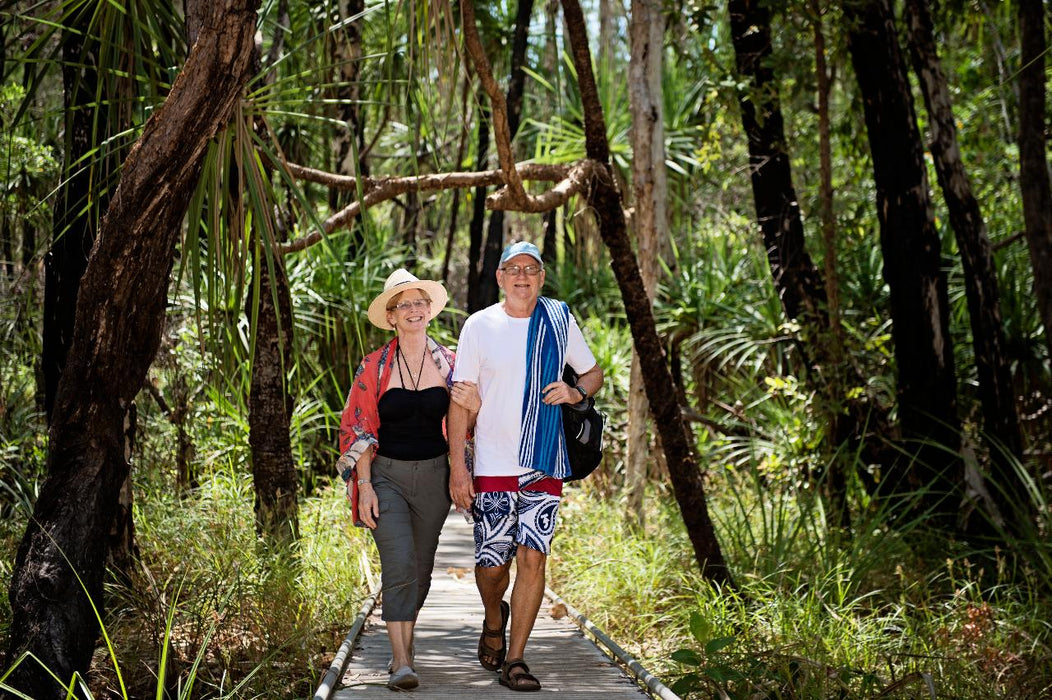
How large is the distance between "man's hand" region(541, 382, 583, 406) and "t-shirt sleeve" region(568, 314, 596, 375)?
213 millimetres

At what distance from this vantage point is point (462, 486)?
198 inches

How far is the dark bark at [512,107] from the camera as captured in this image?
550 inches

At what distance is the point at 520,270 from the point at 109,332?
5.89ft

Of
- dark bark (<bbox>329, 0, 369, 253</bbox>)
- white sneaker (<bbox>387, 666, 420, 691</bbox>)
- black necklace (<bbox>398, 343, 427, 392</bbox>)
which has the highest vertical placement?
dark bark (<bbox>329, 0, 369, 253</bbox>)

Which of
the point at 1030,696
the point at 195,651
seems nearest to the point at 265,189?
the point at 195,651

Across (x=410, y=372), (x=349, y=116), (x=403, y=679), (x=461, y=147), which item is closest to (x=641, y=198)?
(x=461, y=147)

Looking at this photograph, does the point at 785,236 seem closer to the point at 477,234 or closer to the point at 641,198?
the point at 641,198

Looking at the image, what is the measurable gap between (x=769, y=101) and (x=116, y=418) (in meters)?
5.53

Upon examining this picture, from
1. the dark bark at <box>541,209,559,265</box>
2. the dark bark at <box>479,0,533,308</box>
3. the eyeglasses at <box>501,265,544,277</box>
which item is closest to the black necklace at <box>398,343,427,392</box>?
the eyeglasses at <box>501,265,544,277</box>

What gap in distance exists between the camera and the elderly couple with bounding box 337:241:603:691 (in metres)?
4.98

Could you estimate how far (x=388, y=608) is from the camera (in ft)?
16.4

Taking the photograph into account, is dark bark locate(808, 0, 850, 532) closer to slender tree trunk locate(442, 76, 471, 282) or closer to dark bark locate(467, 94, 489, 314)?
slender tree trunk locate(442, 76, 471, 282)

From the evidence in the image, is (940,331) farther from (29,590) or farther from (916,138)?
(29,590)

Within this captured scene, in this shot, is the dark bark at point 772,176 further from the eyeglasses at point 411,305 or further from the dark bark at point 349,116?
the dark bark at point 349,116
